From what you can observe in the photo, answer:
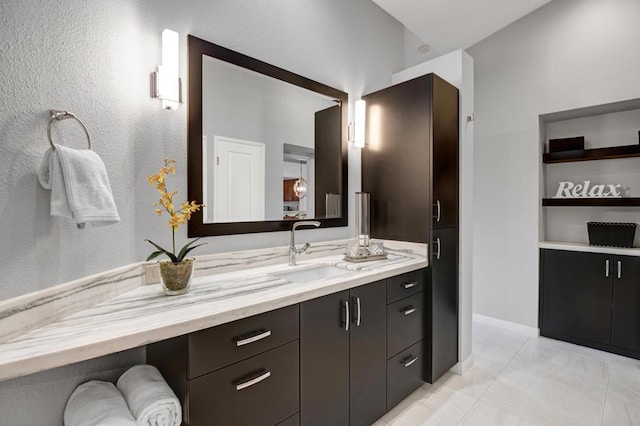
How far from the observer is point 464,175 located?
2.52 metres

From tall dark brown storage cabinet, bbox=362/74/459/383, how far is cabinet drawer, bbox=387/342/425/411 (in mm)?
103

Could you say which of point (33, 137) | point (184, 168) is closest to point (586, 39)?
point (184, 168)

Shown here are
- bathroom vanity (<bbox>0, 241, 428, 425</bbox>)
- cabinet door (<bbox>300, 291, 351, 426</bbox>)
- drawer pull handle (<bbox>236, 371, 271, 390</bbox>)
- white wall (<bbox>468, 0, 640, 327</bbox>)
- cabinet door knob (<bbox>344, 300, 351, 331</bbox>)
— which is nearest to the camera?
bathroom vanity (<bbox>0, 241, 428, 425</bbox>)

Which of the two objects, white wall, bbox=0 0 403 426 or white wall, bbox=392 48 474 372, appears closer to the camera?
white wall, bbox=0 0 403 426

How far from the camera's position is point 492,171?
3.44 metres

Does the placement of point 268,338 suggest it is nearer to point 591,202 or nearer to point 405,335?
point 405,335

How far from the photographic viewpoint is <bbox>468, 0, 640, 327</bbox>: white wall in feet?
9.09

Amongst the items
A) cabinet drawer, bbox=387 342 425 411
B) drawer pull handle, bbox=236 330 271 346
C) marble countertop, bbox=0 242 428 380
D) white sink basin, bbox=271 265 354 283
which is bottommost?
cabinet drawer, bbox=387 342 425 411

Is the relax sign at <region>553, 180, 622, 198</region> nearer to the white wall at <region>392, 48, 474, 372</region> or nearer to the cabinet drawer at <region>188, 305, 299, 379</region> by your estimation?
the white wall at <region>392, 48, 474, 372</region>

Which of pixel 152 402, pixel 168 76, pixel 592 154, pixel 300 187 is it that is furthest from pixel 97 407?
pixel 592 154

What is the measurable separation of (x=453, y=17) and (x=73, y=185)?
3.11 meters

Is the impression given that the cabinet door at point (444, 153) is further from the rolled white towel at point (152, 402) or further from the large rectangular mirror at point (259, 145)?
the rolled white towel at point (152, 402)

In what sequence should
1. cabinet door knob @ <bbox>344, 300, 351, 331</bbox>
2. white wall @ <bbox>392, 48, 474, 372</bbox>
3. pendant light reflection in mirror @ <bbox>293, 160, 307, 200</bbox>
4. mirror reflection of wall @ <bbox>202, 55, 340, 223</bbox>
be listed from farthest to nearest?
white wall @ <bbox>392, 48, 474, 372</bbox> → pendant light reflection in mirror @ <bbox>293, 160, 307, 200</bbox> → mirror reflection of wall @ <bbox>202, 55, 340, 223</bbox> → cabinet door knob @ <bbox>344, 300, 351, 331</bbox>

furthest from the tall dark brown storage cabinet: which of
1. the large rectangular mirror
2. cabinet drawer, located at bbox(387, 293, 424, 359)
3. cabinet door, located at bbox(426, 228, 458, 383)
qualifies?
the large rectangular mirror
